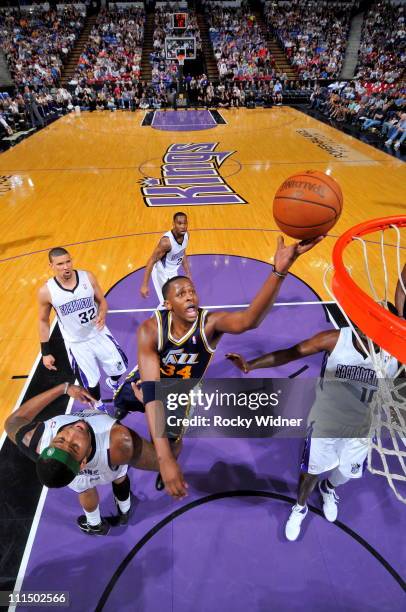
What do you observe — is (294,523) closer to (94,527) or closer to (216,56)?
(94,527)

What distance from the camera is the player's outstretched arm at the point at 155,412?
6.49ft

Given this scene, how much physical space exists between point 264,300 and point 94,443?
4.32 ft

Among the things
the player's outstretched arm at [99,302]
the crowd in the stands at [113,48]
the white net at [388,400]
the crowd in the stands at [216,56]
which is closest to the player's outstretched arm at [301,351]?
the white net at [388,400]

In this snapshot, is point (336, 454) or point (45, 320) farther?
point (45, 320)

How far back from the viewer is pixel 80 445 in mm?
2062

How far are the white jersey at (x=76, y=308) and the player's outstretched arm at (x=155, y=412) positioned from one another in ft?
3.96

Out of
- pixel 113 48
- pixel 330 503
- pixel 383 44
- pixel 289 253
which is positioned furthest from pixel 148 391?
pixel 383 44

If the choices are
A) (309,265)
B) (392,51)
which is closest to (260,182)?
(309,265)

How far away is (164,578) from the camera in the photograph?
8.52 feet

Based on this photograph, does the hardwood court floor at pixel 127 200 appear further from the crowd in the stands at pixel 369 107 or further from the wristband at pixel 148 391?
the wristband at pixel 148 391

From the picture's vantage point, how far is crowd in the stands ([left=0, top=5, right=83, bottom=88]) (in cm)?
2256

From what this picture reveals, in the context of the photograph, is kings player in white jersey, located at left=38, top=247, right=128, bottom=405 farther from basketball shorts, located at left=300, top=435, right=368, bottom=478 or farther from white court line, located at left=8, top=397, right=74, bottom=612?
basketball shorts, located at left=300, top=435, right=368, bottom=478

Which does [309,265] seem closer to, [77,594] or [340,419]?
[340,419]

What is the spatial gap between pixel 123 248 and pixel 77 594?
543 cm
